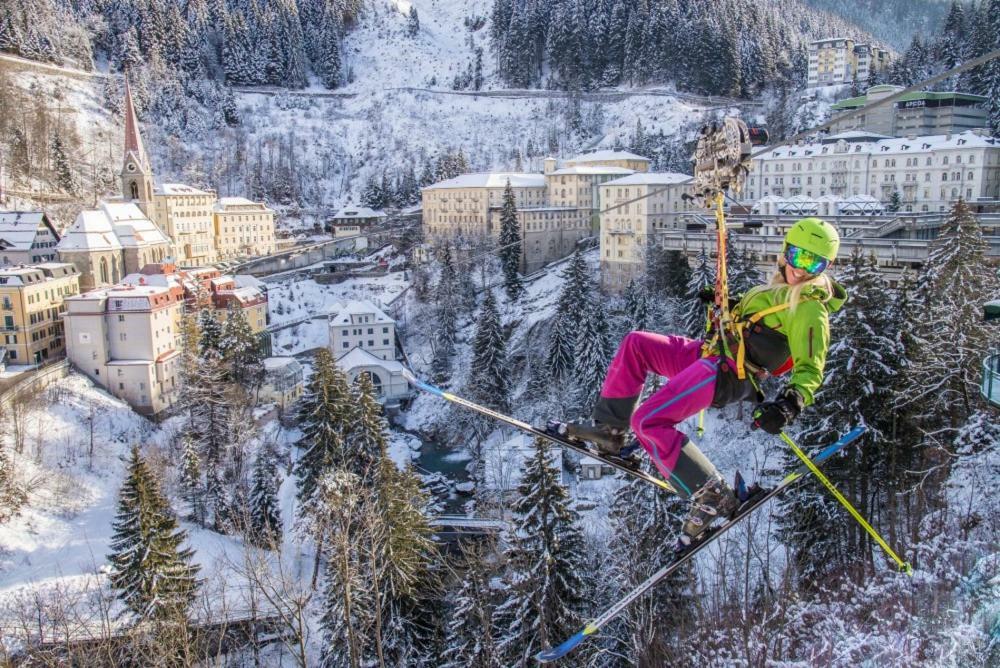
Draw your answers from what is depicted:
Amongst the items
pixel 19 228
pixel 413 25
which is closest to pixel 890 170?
pixel 19 228

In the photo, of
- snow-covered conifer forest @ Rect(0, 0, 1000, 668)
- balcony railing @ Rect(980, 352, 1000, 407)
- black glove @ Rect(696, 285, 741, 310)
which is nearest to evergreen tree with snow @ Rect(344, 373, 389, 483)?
snow-covered conifer forest @ Rect(0, 0, 1000, 668)

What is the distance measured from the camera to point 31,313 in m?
34.2

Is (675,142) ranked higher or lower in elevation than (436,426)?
higher

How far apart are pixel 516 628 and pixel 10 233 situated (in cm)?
4372

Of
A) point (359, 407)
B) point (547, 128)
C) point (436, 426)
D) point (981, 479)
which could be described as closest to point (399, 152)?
point (547, 128)

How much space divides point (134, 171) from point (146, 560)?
46043mm

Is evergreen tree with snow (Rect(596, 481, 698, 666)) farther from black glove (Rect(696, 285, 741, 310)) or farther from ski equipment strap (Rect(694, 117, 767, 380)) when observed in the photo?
ski equipment strap (Rect(694, 117, 767, 380))

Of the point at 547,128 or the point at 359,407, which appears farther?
the point at 547,128

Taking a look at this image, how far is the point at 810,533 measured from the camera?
615 inches

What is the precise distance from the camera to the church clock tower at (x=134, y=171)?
53.7 metres

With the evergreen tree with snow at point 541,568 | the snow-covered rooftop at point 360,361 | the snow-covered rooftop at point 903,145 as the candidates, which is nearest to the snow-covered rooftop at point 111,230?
the snow-covered rooftop at point 360,361

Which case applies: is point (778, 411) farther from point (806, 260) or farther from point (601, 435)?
point (601, 435)

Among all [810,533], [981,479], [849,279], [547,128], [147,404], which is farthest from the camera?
[547,128]

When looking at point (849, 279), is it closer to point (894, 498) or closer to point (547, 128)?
point (894, 498)
